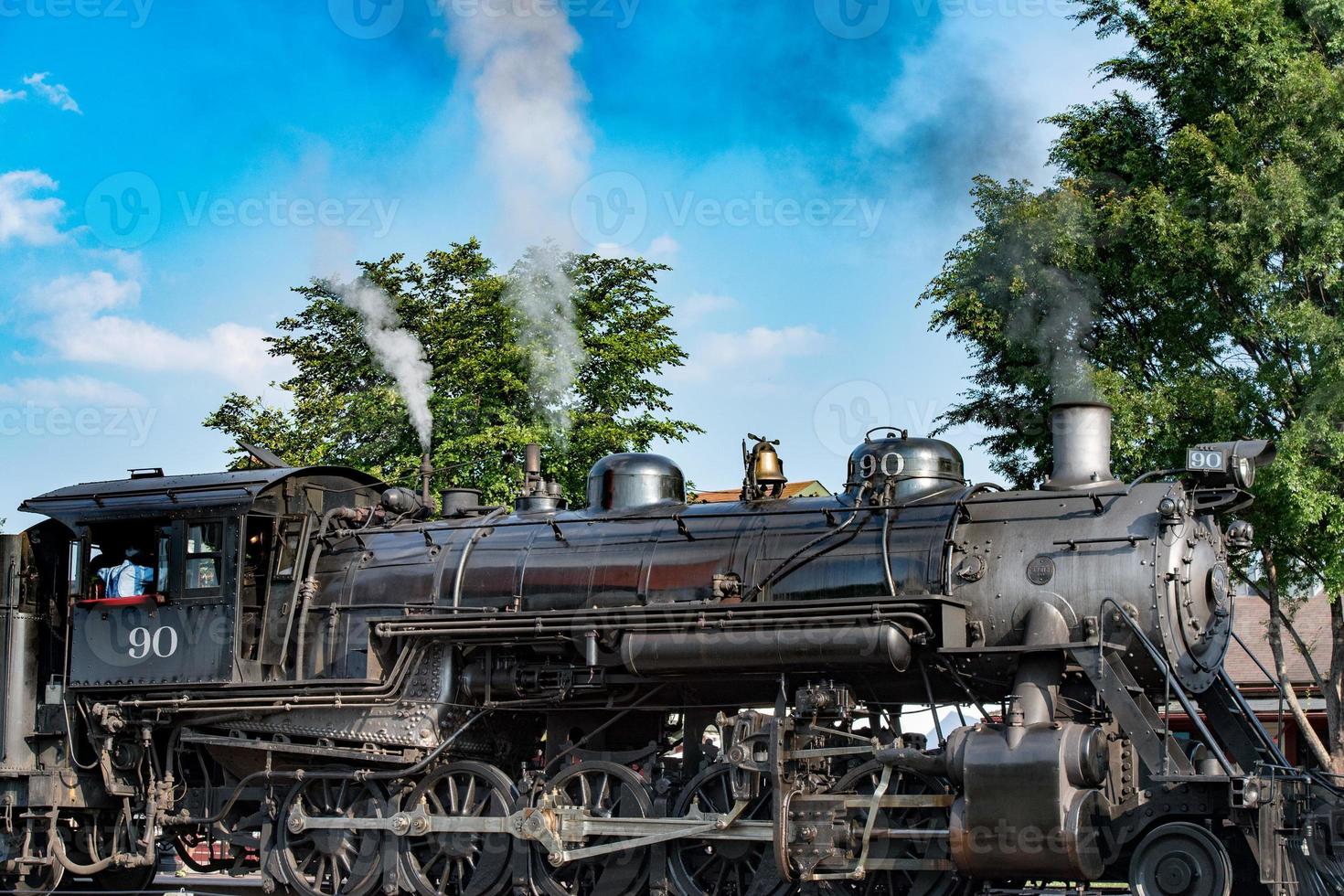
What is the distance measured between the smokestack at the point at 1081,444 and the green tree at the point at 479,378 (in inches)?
544

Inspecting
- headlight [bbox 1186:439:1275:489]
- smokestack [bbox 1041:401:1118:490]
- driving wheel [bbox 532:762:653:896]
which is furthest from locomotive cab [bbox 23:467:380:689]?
headlight [bbox 1186:439:1275:489]

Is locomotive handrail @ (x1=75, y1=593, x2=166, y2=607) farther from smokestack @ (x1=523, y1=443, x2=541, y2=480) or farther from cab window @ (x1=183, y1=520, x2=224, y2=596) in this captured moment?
smokestack @ (x1=523, y1=443, x2=541, y2=480)

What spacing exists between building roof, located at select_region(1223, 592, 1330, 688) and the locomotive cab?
17.5m

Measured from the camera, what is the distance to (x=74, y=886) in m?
14.9

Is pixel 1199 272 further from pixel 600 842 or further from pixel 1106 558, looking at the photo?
pixel 600 842

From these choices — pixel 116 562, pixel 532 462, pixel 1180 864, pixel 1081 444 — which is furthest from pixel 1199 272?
pixel 116 562

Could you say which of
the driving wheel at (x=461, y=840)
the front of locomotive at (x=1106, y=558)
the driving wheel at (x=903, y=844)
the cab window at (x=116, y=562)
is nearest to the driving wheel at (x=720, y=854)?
the driving wheel at (x=903, y=844)

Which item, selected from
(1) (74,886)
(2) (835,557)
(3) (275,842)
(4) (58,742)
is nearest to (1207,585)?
(2) (835,557)

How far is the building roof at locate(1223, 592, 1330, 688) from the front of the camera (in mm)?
25609

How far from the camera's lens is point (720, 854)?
37.7 ft

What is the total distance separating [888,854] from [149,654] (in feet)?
23.3

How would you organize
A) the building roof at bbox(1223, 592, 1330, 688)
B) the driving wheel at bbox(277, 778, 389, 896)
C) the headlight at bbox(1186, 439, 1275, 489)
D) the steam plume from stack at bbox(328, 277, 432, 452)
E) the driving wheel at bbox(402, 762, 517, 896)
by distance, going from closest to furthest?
1. the headlight at bbox(1186, 439, 1275, 489)
2. the driving wheel at bbox(402, 762, 517, 896)
3. the driving wheel at bbox(277, 778, 389, 896)
4. the steam plume from stack at bbox(328, 277, 432, 452)
5. the building roof at bbox(1223, 592, 1330, 688)

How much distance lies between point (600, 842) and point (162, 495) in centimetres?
531

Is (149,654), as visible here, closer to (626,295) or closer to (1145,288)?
(1145,288)
